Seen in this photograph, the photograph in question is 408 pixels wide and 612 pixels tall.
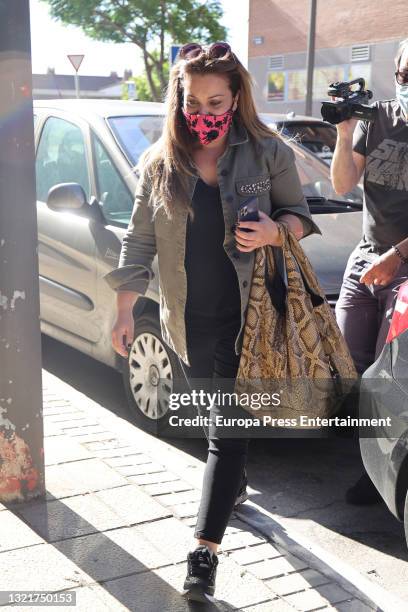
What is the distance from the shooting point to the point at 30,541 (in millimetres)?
3221

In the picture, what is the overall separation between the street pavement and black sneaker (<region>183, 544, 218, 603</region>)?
43mm

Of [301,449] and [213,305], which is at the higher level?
[213,305]

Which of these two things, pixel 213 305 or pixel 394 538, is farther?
pixel 394 538

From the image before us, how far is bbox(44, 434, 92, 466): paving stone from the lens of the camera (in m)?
4.08

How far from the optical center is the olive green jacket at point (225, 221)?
2936 millimetres

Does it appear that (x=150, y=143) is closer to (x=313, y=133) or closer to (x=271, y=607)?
(x=313, y=133)

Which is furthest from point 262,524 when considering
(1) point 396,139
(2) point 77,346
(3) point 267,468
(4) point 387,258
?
(2) point 77,346

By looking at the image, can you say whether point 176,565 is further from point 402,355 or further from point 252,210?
point 252,210


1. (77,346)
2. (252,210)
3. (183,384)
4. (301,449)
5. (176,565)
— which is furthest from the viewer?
(77,346)

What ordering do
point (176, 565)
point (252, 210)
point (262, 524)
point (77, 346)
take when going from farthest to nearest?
point (77, 346)
point (262, 524)
point (176, 565)
point (252, 210)

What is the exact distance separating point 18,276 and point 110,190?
1.69m

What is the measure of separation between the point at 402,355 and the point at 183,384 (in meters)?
1.62

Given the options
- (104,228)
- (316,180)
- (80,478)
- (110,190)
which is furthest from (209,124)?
(316,180)

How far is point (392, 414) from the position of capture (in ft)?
9.38
